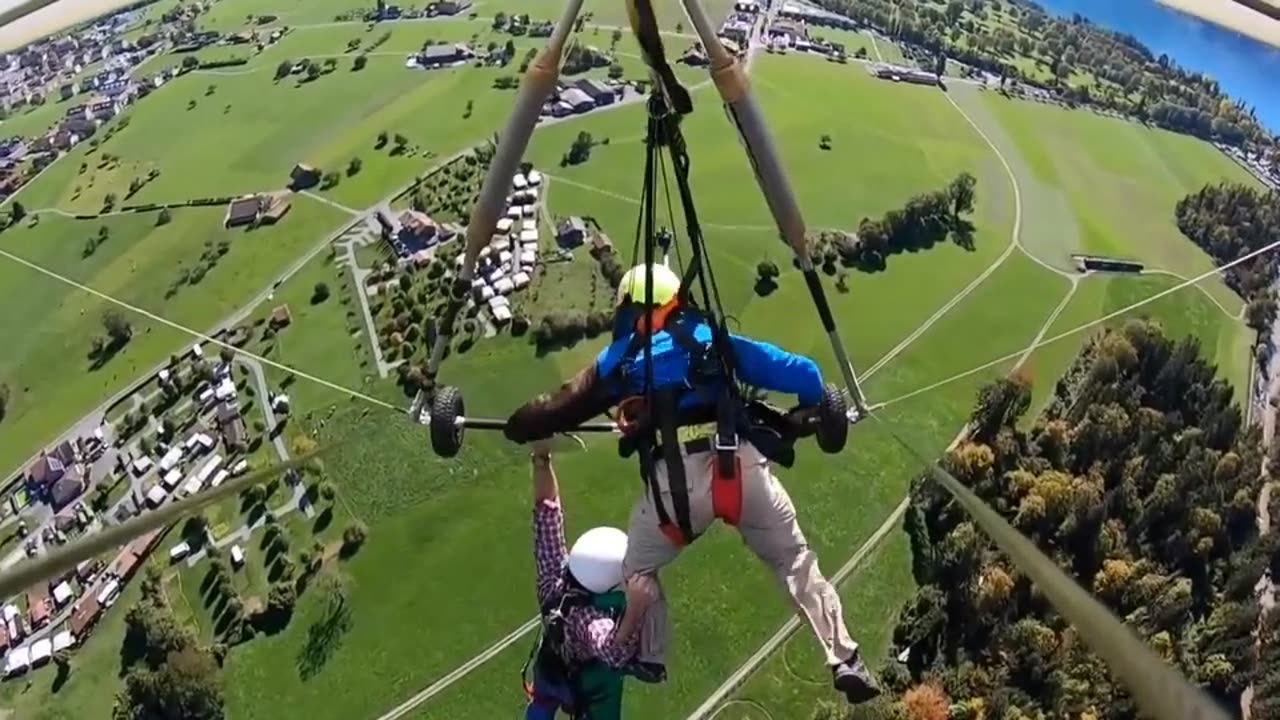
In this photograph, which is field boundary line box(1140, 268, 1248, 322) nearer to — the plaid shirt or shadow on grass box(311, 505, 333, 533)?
shadow on grass box(311, 505, 333, 533)

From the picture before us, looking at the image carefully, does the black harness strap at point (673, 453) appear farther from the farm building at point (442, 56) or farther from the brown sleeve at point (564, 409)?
the farm building at point (442, 56)

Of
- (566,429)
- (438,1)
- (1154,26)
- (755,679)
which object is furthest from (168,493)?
(1154,26)

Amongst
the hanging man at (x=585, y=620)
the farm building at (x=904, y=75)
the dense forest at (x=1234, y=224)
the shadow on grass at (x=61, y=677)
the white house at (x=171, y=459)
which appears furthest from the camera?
the farm building at (x=904, y=75)

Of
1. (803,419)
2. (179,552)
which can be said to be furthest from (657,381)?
(179,552)

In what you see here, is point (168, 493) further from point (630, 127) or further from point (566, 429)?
point (566, 429)

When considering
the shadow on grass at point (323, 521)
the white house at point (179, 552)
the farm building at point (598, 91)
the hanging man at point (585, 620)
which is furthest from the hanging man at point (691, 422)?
the farm building at point (598, 91)
